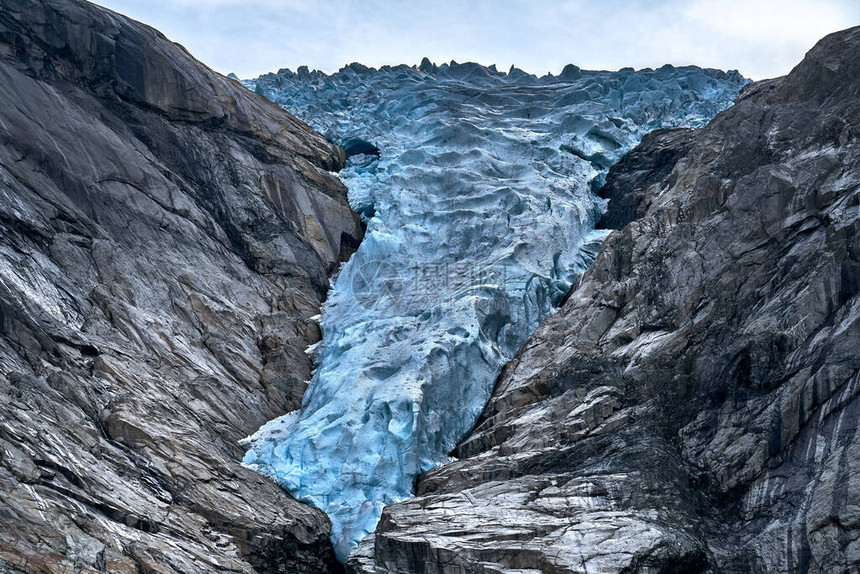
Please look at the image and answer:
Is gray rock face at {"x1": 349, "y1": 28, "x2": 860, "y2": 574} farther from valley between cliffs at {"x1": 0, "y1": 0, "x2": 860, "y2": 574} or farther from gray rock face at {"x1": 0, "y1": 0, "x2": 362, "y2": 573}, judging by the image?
A: gray rock face at {"x1": 0, "y1": 0, "x2": 362, "y2": 573}

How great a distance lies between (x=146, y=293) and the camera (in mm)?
19766

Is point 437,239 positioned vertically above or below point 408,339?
above

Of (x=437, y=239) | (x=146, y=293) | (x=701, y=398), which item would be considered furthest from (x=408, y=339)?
(x=701, y=398)

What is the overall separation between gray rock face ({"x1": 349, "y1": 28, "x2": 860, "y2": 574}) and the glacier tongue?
3.79 ft

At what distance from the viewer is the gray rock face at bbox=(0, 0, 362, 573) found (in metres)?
14.2

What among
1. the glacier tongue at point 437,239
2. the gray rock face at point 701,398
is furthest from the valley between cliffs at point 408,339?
the glacier tongue at point 437,239

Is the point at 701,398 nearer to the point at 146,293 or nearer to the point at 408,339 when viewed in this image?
the point at 408,339

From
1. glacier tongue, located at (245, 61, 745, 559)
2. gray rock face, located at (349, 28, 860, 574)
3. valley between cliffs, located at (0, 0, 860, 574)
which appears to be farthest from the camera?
glacier tongue, located at (245, 61, 745, 559)

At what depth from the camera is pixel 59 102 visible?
73.3ft

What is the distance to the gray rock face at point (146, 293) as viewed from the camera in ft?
46.6

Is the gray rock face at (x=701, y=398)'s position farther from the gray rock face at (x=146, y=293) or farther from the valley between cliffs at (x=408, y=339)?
the gray rock face at (x=146, y=293)

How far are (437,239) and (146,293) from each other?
7.90m

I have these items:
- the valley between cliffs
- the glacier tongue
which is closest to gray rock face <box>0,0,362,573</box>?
the valley between cliffs

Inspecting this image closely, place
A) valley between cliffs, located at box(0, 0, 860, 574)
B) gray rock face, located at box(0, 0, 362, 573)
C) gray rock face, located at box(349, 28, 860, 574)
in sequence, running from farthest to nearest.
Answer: gray rock face, located at box(0, 0, 362, 573) → valley between cliffs, located at box(0, 0, 860, 574) → gray rock face, located at box(349, 28, 860, 574)
